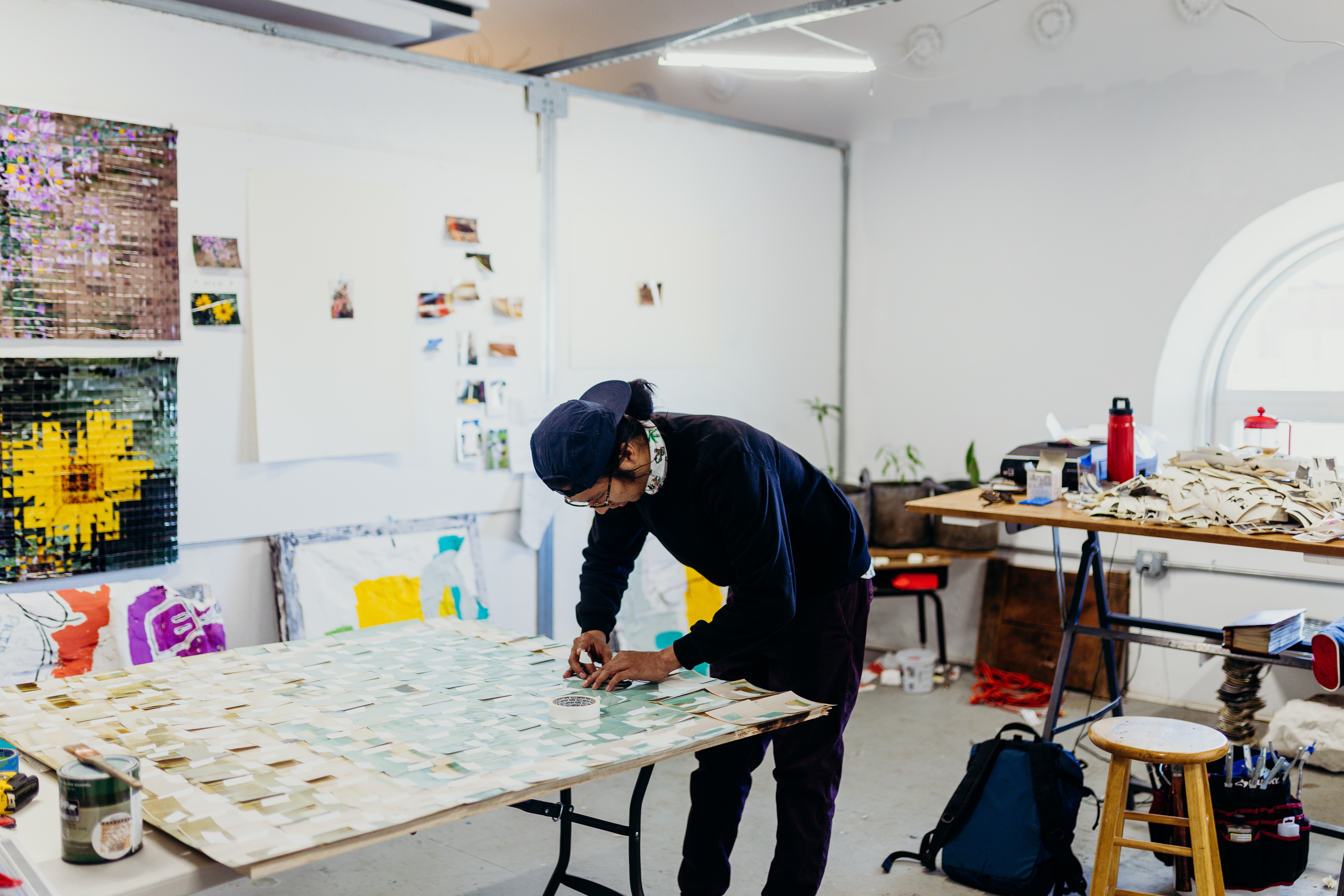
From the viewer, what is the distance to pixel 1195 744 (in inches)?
100

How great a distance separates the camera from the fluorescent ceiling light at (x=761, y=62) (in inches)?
148

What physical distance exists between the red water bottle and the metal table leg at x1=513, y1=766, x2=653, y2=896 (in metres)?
1.93

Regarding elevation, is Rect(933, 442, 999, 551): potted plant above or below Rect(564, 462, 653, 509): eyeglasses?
below

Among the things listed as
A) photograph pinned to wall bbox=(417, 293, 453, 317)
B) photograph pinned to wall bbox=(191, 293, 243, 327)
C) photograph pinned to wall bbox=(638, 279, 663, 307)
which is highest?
photograph pinned to wall bbox=(638, 279, 663, 307)

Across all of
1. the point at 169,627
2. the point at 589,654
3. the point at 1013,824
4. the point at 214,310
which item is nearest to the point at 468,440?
the point at 214,310

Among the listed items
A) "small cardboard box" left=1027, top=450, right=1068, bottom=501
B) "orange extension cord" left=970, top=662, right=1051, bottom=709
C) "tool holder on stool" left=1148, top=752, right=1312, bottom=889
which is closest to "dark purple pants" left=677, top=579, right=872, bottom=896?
"tool holder on stool" left=1148, top=752, right=1312, bottom=889

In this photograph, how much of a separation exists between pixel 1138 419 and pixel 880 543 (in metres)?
1.18

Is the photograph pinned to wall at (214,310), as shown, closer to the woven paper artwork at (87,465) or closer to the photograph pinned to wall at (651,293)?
the woven paper artwork at (87,465)

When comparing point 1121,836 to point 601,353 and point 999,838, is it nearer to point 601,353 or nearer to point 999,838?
point 999,838

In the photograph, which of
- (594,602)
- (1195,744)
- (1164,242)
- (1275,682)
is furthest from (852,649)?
(1164,242)

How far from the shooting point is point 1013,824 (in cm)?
294

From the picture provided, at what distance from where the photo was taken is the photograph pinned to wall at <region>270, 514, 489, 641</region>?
3.49 meters

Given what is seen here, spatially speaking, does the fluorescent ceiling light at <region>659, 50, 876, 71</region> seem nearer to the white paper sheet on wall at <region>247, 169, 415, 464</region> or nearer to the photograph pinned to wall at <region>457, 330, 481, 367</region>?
the white paper sheet on wall at <region>247, 169, 415, 464</region>

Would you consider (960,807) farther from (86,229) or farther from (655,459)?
(86,229)
